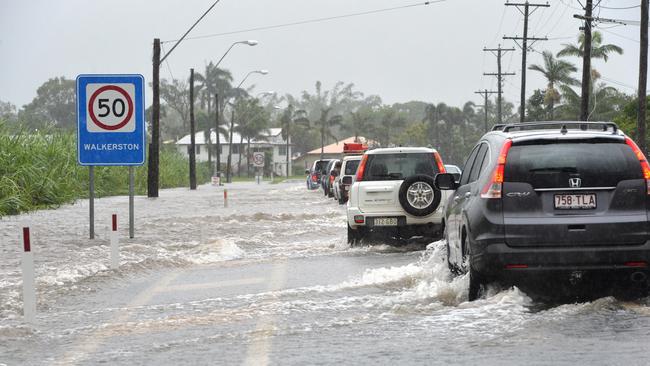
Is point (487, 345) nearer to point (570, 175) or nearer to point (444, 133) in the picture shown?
point (570, 175)

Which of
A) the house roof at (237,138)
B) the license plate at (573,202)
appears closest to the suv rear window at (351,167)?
the license plate at (573,202)

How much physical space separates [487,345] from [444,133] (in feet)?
450

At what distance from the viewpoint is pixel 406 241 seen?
17.3m

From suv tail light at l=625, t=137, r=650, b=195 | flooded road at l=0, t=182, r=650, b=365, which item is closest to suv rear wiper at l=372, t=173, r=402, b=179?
flooded road at l=0, t=182, r=650, b=365

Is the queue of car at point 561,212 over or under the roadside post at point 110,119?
under

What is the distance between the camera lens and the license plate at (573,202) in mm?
9000

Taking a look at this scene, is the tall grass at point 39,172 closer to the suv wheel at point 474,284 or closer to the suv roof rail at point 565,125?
the suv roof rail at point 565,125

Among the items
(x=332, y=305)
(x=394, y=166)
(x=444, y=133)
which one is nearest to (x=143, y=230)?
(x=394, y=166)

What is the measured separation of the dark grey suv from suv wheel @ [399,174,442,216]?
6.79 metres

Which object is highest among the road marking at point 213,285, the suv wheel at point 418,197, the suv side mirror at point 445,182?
the suv side mirror at point 445,182

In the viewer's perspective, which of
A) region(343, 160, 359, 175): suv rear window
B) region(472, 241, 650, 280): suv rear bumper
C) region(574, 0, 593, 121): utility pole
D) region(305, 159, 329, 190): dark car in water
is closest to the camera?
region(472, 241, 650, 280): suv rear bumper

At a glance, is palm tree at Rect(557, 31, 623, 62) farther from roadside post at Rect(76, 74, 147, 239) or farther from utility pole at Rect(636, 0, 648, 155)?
roadside post at Rect(76, 74, 147, 239)

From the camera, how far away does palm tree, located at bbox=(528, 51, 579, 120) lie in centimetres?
7656

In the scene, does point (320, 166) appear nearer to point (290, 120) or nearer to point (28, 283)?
point (28, 283)
